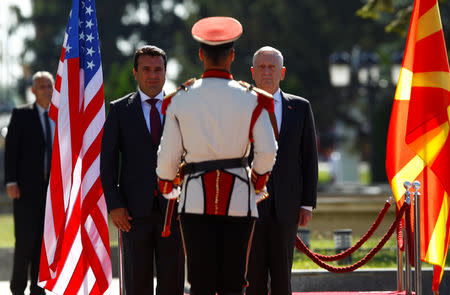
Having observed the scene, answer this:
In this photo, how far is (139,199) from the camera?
7.38 metres

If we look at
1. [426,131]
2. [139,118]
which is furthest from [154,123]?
[426,131]

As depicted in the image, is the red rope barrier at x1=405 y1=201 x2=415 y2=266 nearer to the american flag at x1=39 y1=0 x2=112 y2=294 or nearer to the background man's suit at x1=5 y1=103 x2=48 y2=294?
the american flag at x1=39 y1=0 x2=112 y2=294

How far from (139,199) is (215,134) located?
1.57 metres

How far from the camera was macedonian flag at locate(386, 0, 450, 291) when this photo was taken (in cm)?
907

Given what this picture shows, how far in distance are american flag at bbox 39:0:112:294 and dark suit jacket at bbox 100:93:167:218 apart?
46.4 inches

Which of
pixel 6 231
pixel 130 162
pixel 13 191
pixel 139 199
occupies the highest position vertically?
pixel 130 162

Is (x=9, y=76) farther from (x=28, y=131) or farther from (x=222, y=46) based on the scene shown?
(x=222, y=46)

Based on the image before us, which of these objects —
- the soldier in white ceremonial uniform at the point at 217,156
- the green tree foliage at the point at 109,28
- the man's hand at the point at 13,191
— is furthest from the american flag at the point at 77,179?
the green tree foliage at the point at 109,28

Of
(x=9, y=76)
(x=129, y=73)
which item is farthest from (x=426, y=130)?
(x=9, y=76)

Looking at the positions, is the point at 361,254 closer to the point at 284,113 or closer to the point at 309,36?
the point at 284,113

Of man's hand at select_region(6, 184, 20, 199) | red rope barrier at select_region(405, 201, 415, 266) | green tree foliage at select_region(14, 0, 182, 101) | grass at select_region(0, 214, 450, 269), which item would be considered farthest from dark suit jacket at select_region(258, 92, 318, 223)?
green tree foliage at select_region(14, 0, 182, 101)

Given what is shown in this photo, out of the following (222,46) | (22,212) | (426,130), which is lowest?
(22,212)

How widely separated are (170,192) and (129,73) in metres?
16.7

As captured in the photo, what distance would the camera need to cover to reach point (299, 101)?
7676 mm
